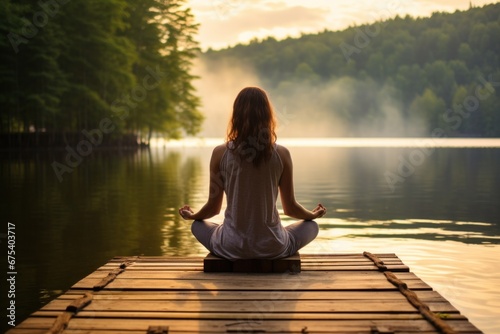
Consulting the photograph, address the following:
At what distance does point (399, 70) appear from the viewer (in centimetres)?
14462

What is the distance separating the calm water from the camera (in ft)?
26.5

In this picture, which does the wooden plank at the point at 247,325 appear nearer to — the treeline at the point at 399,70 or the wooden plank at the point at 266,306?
the wooden plank at the point at 266,306

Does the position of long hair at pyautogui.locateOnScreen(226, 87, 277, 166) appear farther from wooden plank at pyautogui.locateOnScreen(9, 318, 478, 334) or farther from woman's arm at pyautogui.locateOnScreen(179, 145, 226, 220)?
wooden plank at pyautogui.locateOnScreen(9, 318, 478, 334)

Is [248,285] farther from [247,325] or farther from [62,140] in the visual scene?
[62,140]

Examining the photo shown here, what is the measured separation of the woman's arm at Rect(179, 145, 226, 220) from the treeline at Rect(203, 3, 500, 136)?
395 feet

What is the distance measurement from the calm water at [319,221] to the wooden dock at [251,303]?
1.62 metres

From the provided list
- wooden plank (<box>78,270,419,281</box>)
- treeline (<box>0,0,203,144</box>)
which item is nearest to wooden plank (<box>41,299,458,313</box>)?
wooden plank (<box>78,270,419,281</box>)

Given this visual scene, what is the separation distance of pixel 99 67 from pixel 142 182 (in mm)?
29702

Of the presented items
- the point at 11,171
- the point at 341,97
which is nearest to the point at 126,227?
the point at 11,171

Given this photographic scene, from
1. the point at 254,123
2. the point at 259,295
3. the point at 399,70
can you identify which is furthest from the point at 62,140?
the point at 399,70

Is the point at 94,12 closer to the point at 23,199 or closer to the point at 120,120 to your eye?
the point at 120,120

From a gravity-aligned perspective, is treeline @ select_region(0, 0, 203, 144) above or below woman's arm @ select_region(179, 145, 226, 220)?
above

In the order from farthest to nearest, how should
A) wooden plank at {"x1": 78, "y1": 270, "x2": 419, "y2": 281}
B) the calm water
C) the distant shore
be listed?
1. the distant shore
2. the calm water
3. wooden plank at {"x1": 78, "y1": 270, "x2": 419, "y2": 281}

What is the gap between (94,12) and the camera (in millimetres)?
47906
